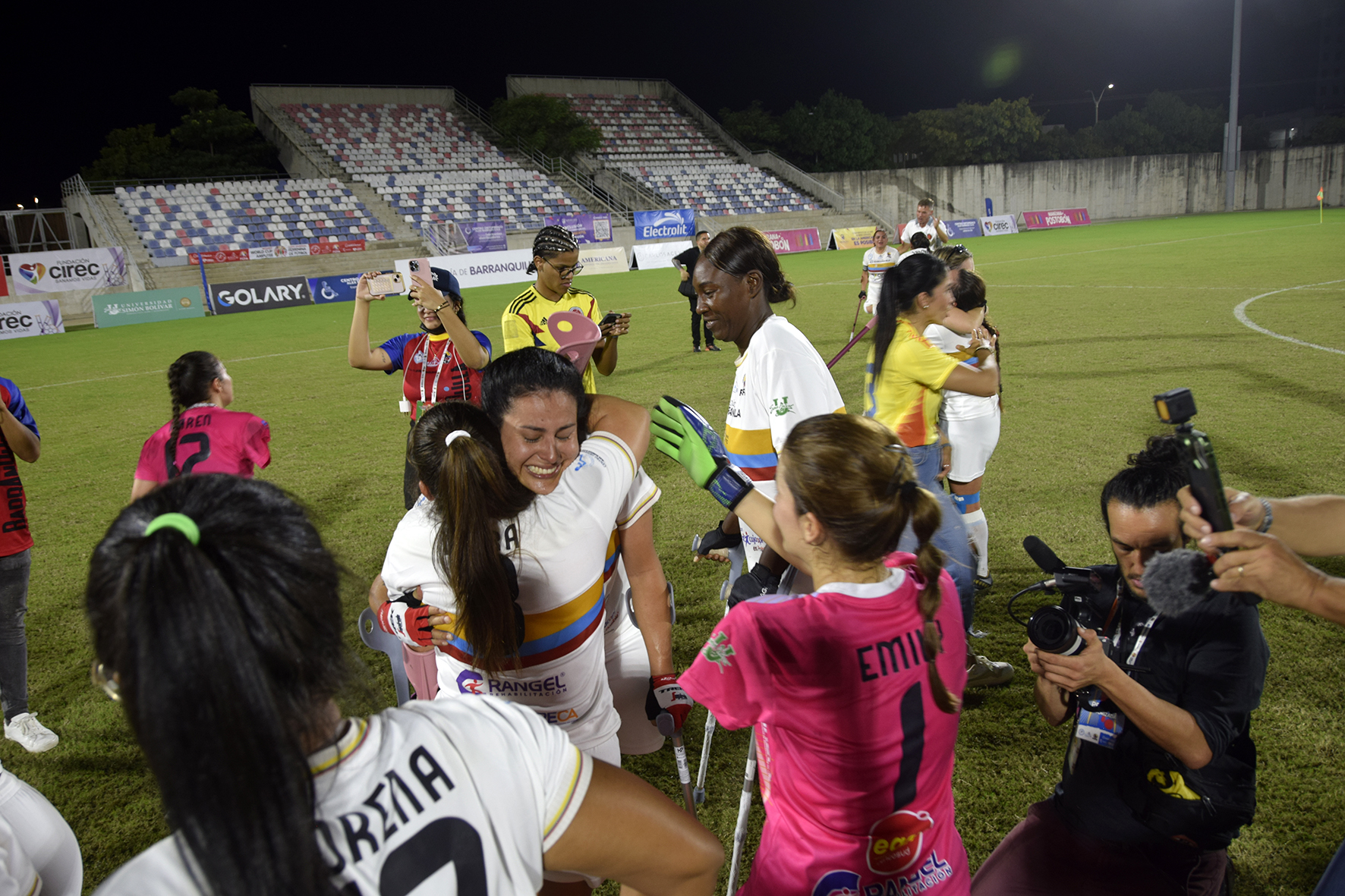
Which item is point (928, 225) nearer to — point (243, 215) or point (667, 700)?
point (667, 700)

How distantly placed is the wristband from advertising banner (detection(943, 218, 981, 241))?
4229 centimetres

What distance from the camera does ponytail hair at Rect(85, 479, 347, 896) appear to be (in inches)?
34.2

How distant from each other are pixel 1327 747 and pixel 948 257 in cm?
422

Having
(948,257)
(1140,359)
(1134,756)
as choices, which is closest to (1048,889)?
(1134,756)

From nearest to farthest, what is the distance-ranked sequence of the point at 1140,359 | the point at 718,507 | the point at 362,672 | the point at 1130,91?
the point at 362,672, the point at 718,507, the point at 1140,359, the point at 1130,91

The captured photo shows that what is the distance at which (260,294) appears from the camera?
1029 inches

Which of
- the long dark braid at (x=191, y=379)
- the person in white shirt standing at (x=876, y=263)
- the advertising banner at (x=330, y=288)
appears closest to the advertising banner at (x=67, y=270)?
the advertising banner at (x=330, y=288)

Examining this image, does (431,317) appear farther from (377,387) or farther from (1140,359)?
(1140,359)

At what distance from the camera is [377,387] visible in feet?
41.3

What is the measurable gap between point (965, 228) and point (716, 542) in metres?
43.8

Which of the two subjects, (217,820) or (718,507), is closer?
(217,820)

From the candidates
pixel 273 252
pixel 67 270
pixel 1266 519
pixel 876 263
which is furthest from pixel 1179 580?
pixel 273 252

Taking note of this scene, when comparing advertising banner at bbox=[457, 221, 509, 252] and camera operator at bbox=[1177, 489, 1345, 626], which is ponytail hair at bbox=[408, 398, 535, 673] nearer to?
camera operator at bbox=[1177, 489, 1345, 626]

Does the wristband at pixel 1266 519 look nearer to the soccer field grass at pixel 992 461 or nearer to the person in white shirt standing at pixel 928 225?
the soccer field grass at pixel 992 461
